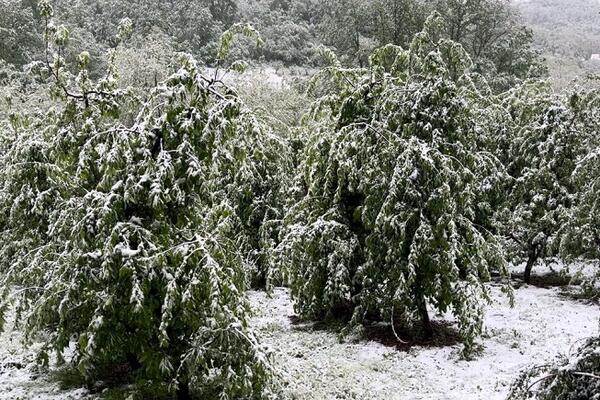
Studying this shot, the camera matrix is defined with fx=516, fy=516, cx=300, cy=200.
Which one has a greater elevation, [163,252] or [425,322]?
[163,252]

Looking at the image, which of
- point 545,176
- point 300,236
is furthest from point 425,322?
point 545,176

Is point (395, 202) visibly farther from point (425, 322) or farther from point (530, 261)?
point (530, 261)

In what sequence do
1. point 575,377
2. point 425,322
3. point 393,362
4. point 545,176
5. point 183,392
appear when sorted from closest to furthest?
point 575,377, point 183,392, point 393,362, point 425,322, point 545,176

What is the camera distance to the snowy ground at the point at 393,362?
769 centimetres

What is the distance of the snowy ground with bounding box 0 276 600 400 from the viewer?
7.69 metres

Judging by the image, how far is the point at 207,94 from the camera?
621cm

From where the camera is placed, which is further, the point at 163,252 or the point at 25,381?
the point at 25,381

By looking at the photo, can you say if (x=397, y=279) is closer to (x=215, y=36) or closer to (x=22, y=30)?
(x=22, y=30)

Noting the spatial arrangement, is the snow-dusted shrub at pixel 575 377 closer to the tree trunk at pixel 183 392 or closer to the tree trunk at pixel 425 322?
the tree trunk at pixel 183 392

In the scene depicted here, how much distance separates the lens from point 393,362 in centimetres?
891

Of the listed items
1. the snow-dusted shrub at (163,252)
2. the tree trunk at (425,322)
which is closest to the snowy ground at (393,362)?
the tree trunk at (425,322)

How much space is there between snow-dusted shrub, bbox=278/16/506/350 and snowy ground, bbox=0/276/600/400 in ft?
1.98

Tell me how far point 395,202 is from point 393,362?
2.77 metres

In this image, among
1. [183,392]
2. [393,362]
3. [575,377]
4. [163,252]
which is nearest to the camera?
[575,377]
